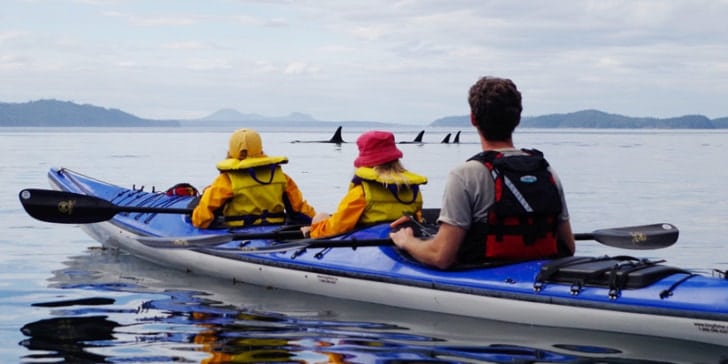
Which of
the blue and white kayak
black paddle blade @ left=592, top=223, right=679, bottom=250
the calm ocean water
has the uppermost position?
black paddle blade @ left=592, top=223, right=679, bottom=250

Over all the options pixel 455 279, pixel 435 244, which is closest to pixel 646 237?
pixel 455 279

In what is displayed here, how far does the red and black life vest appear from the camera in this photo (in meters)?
7.43

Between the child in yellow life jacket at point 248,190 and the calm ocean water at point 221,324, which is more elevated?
the child in yellow life jacket at point 248,190

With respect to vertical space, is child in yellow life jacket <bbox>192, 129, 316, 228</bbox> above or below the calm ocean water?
above

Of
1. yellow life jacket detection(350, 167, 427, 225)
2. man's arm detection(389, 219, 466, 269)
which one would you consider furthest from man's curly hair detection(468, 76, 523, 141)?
yellow life jacket detection(350, 167, 427, 225)

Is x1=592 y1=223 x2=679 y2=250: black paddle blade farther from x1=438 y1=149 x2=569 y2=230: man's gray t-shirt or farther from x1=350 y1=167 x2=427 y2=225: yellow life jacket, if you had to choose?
x1=438 y1=149 x2=569 y2=230: man's gray t-shirt

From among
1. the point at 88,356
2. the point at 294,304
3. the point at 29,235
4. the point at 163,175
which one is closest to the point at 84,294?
the point at 294,304

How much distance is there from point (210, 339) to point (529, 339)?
252 centimetres

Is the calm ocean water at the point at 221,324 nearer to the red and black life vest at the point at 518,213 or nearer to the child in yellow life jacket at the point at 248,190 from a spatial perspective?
the red and black life vest at the point at 518,213

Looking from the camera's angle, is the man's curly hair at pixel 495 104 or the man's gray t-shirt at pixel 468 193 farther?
the man's gray t-shirt at pixel 468 193

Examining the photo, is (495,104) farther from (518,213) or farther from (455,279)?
(455,279)

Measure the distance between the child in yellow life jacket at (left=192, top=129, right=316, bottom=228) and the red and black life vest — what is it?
128 inches

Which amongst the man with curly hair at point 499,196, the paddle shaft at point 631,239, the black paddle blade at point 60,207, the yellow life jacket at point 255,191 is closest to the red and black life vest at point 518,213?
the man with curly hair at point 499,196

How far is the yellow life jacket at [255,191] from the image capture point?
10516 mm
